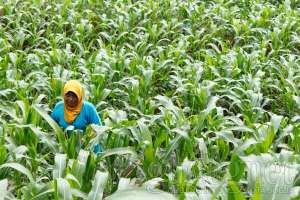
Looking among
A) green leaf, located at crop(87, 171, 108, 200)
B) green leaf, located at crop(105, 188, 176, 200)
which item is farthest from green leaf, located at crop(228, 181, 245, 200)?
green leaf, located at crop(87, 171, 108, 200)

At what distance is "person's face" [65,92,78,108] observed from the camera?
4.37 m

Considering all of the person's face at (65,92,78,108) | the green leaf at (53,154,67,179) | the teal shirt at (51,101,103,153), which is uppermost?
the person's face at (65,92,78,108)

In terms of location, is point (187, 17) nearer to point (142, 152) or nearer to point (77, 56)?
point (77, 56)

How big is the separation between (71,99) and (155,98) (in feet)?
4.44

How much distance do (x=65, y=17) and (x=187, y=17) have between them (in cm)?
224

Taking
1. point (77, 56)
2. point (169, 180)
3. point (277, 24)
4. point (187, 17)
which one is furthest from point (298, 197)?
point (187, 17)

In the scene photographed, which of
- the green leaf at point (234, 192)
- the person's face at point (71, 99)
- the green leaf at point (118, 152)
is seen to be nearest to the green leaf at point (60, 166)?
the green leaf at point (118, 152)

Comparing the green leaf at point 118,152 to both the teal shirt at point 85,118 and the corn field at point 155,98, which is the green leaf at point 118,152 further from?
the teal shirt at point 85,118

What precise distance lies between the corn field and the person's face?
0.28 m

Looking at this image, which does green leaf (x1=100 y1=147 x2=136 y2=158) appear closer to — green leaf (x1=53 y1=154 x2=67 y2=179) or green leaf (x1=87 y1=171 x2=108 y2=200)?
green leaf (x1=53 y1=154 x2=67 y2=179)

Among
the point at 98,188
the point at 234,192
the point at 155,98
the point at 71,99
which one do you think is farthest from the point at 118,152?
the point at 155,98

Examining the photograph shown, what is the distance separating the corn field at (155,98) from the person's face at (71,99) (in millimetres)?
284

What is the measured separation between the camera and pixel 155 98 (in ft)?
18.1

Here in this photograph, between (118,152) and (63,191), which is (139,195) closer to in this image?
(63,191)
